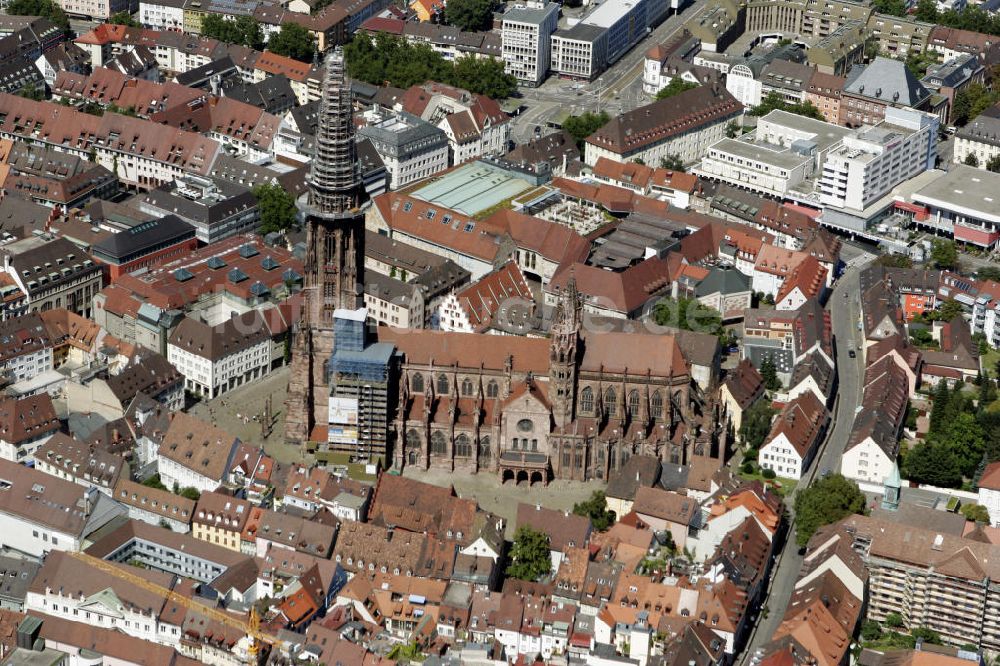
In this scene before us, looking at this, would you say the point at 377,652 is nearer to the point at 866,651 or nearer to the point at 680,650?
the point at 680,650

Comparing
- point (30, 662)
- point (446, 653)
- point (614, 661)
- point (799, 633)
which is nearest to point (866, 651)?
point (799, 633)

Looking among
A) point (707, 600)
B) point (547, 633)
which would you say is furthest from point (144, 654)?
point (707, 600)

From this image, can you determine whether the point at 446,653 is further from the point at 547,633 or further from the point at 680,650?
the point at 680,650

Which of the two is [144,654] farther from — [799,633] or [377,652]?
[799,633]

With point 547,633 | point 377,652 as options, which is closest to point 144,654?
point 377,652

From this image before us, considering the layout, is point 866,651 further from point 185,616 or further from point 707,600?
point 185,616

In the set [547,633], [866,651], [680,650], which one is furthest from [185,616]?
[866,651]

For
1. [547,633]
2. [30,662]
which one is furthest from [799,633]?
[30,662]
